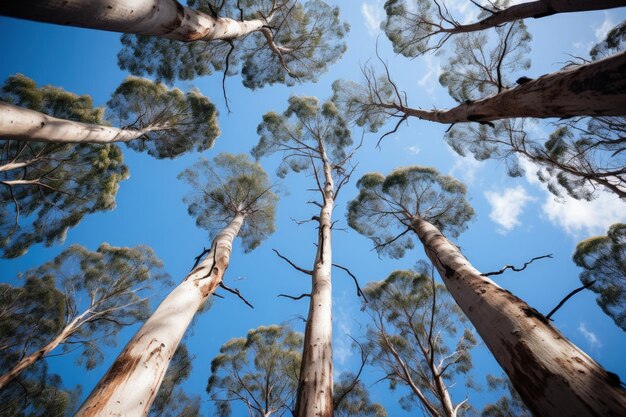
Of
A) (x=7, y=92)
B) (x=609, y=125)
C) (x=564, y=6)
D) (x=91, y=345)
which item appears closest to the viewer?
(x=564, y=6)

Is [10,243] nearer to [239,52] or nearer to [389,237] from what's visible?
[239,52]

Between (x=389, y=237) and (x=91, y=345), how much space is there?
1117 cm

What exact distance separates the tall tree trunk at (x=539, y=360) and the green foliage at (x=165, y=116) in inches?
393

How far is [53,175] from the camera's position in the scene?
8.76 m

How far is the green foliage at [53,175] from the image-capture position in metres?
8.13

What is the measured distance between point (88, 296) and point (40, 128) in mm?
7879

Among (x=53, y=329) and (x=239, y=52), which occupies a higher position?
(x=239, y=52)

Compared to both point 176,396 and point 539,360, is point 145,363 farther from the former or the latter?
point 176,396

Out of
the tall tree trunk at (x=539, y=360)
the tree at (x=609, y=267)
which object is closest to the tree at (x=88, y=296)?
the tall tree trunk at (x=539, y=360)

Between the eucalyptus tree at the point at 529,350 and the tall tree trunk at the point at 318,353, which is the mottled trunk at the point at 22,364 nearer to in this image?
the tall tree trunk at the point at 318,353

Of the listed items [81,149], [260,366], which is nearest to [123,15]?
[81,149]

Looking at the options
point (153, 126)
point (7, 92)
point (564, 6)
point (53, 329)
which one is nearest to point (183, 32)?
point (564, 6)

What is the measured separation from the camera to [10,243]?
918 cm

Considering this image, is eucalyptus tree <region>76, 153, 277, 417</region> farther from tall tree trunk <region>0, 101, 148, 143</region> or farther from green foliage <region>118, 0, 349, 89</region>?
green foliage <region>118, 0, 349, 89</region>
